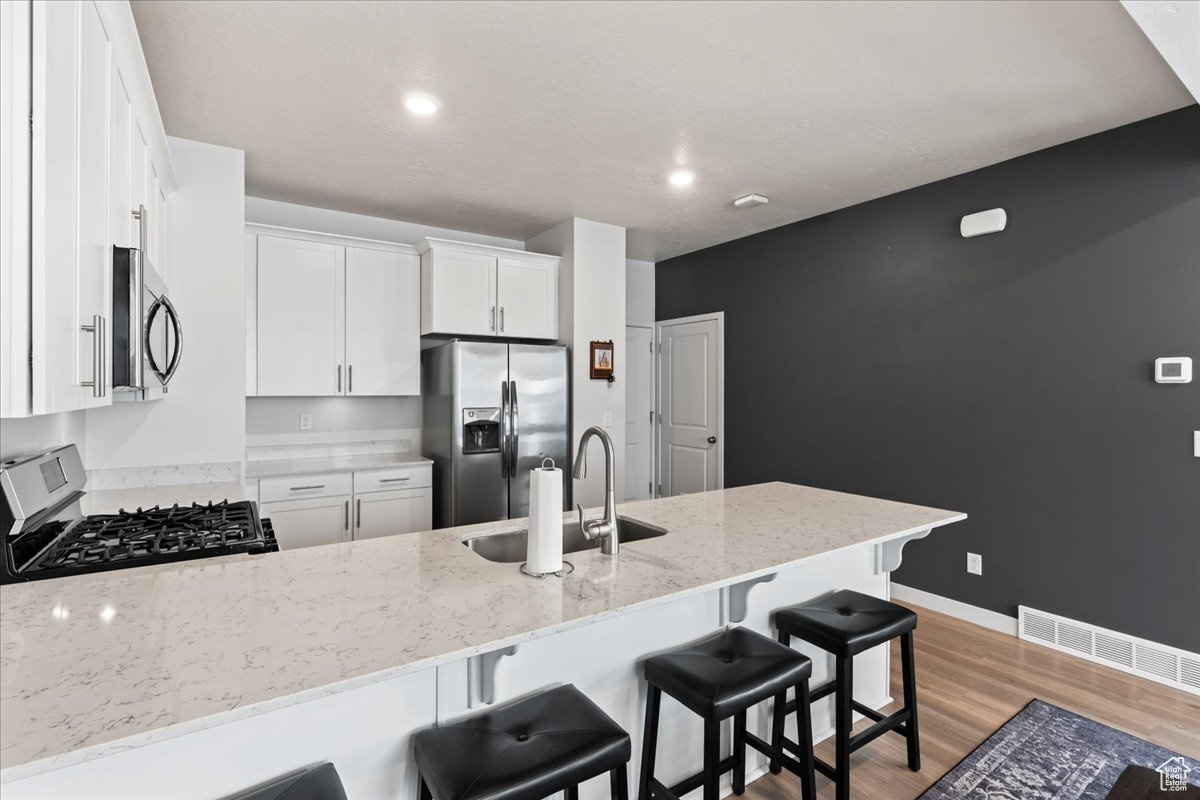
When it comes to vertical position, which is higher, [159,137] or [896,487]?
[159,137]

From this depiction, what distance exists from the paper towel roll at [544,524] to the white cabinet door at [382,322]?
2.88 metres

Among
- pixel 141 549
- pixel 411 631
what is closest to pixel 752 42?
pixel 411 631

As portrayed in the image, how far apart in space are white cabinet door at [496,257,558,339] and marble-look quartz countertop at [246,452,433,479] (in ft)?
3.78

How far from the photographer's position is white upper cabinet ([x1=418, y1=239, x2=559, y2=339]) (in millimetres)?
4082

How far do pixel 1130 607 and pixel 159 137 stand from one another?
4807 mm

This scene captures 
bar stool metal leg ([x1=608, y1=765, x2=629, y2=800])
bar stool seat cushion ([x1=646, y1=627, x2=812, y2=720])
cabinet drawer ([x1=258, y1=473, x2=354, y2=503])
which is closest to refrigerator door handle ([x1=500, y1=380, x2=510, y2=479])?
cabinet drawer ([x1=258, y1=473, x2=354, y2=503])

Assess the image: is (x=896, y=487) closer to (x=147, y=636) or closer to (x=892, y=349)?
(x=892, y=349)

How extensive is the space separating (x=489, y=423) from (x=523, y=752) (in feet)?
9.34

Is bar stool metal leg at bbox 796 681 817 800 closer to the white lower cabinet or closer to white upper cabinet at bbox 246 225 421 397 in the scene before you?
the white lower cabinet

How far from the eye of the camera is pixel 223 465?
2.98 meters

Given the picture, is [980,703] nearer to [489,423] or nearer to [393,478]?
[489,423]

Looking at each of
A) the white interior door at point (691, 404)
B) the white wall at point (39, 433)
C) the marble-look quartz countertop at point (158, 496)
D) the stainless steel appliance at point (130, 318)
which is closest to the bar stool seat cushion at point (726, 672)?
the stainless steel appliance at point (130, 318)

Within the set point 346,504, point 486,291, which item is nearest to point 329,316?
point 486,291

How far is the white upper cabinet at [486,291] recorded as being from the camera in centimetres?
408
